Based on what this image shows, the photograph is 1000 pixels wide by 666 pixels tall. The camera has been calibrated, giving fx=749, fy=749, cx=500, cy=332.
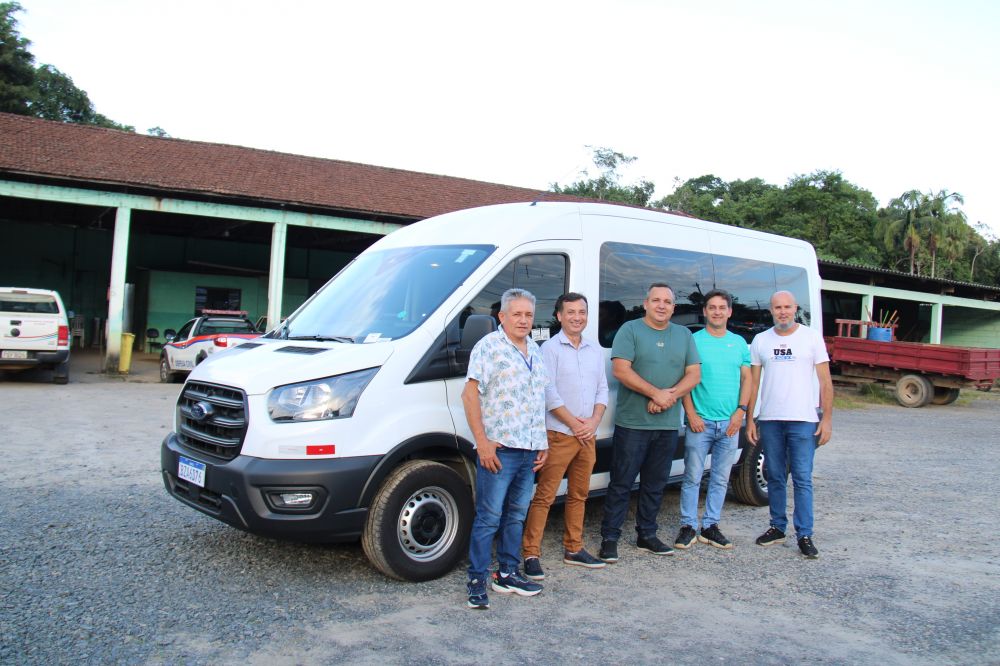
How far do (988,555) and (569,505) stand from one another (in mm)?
3126

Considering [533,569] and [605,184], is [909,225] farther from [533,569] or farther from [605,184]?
[533,569]

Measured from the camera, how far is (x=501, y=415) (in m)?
4.05

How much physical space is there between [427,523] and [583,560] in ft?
3.64

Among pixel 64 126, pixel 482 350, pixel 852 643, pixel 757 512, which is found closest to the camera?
pixel 852 643

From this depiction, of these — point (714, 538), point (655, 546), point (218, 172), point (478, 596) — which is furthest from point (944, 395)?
point (218, 172)

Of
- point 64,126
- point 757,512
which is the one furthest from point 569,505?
point 64,126

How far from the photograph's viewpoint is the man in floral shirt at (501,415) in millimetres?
4012

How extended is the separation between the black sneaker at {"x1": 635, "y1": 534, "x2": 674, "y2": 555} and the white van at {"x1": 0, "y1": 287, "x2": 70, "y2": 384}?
12055 mm

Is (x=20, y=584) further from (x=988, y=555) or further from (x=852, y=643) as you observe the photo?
(x=988, y=555)

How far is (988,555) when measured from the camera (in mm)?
5336

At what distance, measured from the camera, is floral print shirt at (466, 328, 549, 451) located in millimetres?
4012

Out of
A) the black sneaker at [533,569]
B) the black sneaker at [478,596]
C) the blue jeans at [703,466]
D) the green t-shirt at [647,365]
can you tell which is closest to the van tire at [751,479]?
the blue jeans at [703,466]

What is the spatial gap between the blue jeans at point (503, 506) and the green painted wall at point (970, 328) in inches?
1229

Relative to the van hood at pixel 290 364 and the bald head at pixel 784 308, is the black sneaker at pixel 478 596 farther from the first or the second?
the bald head at pixel 784 308
